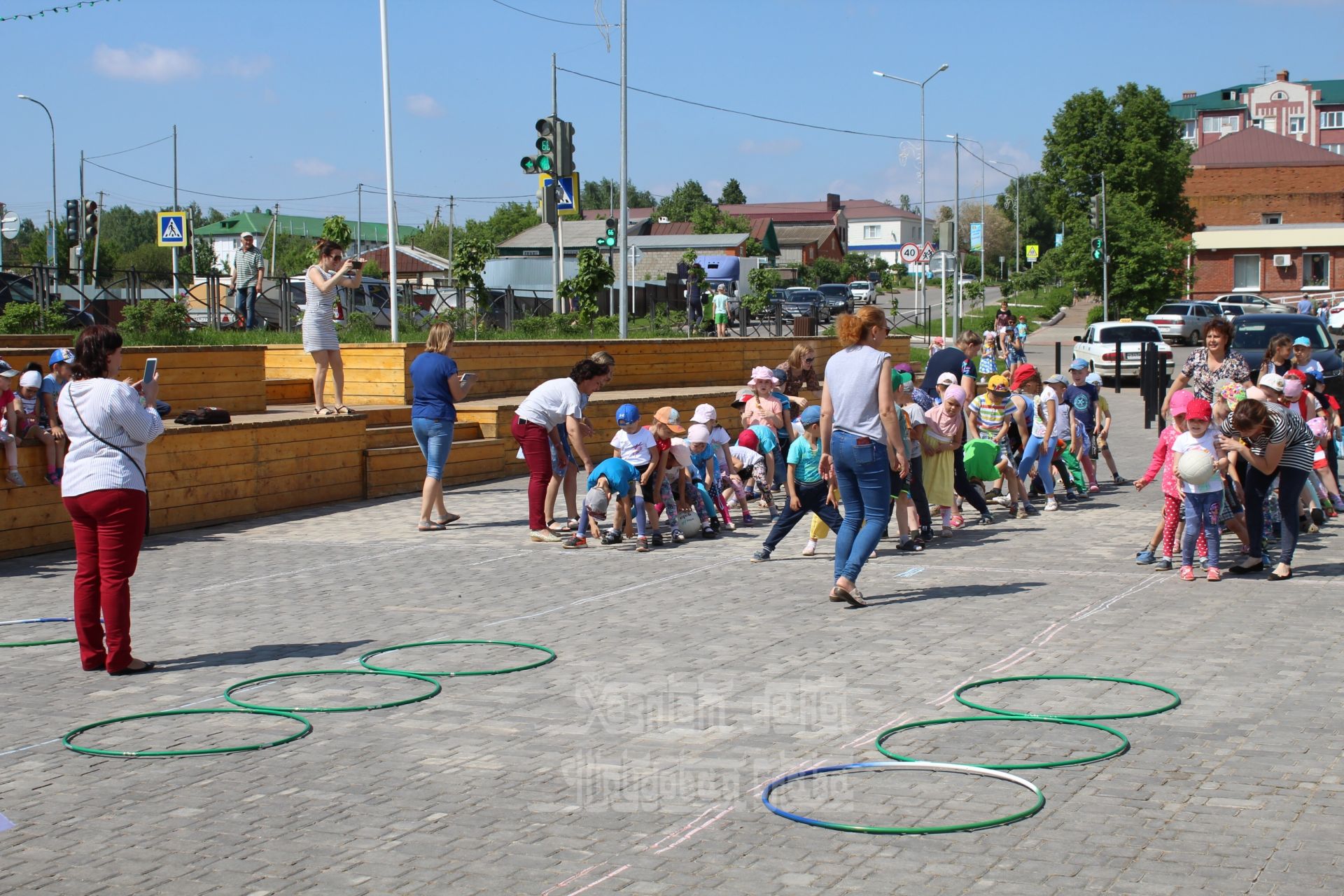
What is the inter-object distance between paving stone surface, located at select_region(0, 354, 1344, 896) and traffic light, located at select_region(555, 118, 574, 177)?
1189 cm

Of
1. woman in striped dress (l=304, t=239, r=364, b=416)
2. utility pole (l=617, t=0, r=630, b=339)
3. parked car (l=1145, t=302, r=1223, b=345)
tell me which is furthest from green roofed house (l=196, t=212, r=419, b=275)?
woman in striped dress (l=304, t=239, r=364, b=416)

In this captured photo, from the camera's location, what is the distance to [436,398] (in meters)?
12.9

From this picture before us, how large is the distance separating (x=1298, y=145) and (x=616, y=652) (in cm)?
9775

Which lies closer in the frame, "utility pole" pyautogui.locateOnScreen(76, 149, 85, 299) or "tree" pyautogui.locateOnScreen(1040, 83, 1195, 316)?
"utility pole" pyautogui.locateOnScreen(76, 149, 85, 299)

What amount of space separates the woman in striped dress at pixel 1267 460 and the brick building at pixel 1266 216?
68.5 m

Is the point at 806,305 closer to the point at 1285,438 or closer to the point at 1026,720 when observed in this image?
the point at 1285,438

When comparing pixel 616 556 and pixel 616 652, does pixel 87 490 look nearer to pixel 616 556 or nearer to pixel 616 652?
pixel 616 652

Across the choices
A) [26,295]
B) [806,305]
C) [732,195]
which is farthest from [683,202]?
[26,295]

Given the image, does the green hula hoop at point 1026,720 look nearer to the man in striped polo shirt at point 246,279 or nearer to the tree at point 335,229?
the man in striped polo shirt at point 246,279

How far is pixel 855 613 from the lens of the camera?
9180 millimetres

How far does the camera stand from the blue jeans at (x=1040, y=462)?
45.7 feet

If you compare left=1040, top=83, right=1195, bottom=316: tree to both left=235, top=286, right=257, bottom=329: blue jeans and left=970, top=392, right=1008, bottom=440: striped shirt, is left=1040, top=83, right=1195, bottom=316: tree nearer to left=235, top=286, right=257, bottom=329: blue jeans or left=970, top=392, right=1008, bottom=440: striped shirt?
left=235, top=286, right=257, bottom=329: blue jeans

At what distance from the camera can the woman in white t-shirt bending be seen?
1207 cm

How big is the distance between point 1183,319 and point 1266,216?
44656 mm
